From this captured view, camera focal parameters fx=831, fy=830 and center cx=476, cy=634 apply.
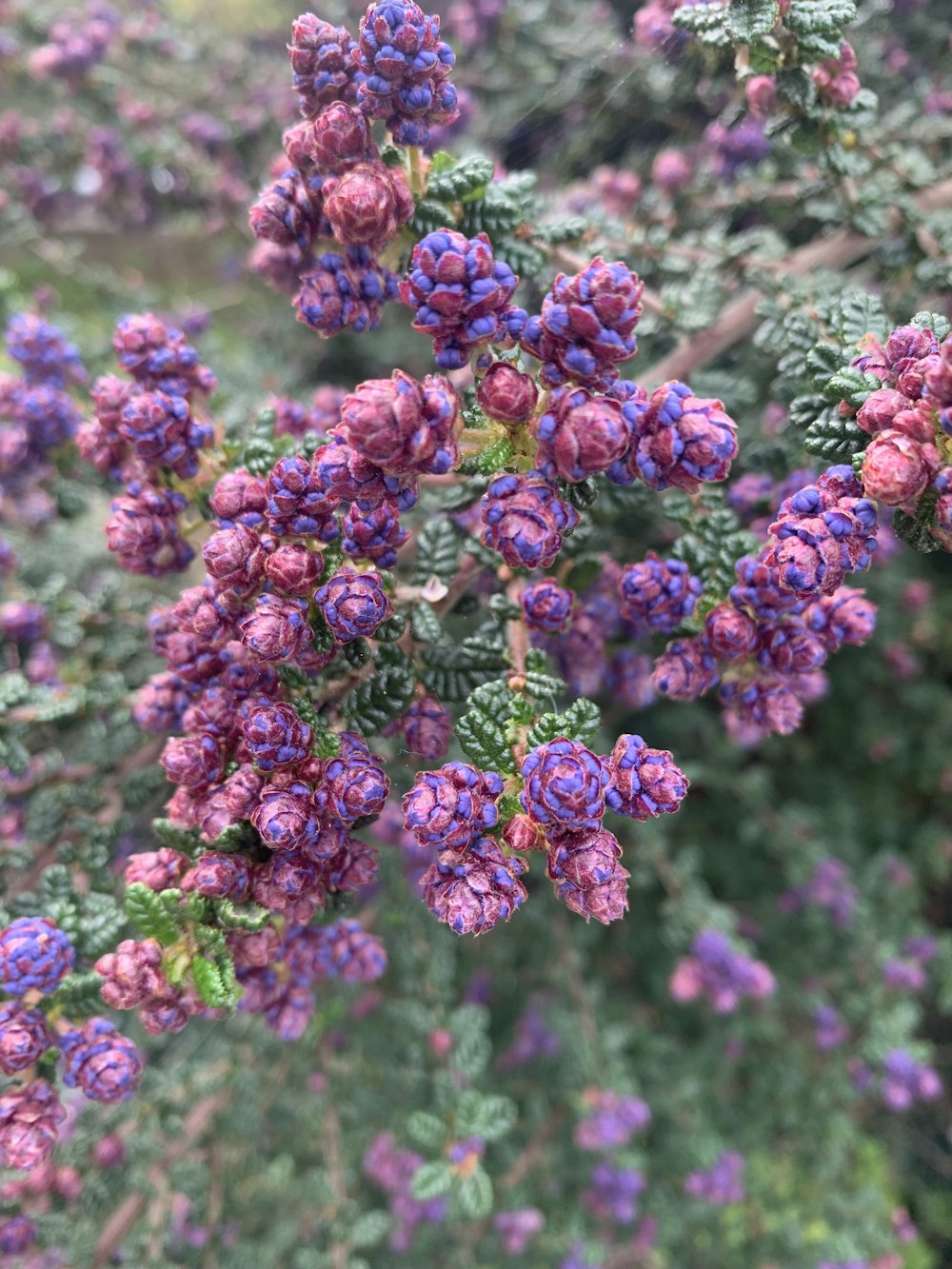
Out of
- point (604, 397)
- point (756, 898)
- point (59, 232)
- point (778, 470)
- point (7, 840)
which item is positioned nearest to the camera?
point (604, 397)

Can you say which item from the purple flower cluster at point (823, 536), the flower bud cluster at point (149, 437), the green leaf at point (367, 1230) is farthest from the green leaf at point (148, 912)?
the green leaf at point (367, 1230)

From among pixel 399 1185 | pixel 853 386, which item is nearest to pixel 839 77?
pixel 853 386

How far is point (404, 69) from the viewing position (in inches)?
46.9

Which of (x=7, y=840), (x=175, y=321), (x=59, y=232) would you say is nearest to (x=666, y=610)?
(x=7, y=840)

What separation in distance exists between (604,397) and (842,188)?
1.10 m

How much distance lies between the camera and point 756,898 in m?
3.49

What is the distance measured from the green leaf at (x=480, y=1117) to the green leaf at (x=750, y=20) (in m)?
2.17

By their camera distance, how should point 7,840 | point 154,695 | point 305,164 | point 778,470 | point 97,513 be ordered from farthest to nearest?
1. point 97,513
2. point 7,840
3. point 778,470
4. point 154,695
5. point 305,164

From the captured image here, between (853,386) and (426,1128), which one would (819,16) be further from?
(426,1128)

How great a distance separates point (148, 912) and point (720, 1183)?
8.59 ft

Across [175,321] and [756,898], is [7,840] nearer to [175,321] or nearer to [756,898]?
[175,321]

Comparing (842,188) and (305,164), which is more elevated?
(842,188)

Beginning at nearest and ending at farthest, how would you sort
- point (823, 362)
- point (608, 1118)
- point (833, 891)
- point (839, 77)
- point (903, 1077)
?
1. point (823, 362)
2. point (839, 77)
3. point (608, 1118)
4. point (903, 1077)
5. point (833, 891)

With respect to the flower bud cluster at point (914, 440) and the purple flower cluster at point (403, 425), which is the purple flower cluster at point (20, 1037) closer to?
the purple flower cluster at point (403, 425)
